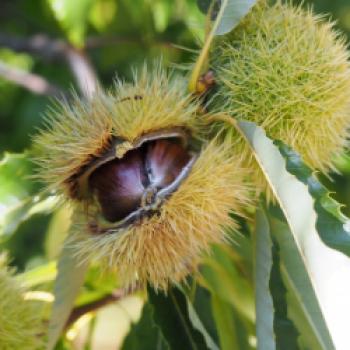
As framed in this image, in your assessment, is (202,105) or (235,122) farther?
(202,105)

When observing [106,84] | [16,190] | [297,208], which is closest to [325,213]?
[297,208]

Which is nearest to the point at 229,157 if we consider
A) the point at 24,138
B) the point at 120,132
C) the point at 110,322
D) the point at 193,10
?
the point at 120,132

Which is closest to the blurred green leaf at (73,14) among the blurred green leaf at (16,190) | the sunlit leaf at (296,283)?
the blurred green leaf at (16,190)

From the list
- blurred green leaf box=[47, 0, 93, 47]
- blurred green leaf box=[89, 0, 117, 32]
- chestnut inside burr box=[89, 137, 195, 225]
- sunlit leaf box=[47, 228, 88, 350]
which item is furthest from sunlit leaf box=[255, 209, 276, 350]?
blurred green leaf box=[89, 0, 117, 32]

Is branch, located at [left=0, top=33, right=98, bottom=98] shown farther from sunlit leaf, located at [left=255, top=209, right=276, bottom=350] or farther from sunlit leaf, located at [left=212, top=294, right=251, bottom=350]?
sunlit leaf, located at [left=255, top=209, right=276, bottom=350]

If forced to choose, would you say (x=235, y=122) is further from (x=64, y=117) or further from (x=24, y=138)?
(x=24, y=138)

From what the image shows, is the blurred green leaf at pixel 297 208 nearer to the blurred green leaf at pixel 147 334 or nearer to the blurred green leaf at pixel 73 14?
the blurred green leaf at pixel 147 334
